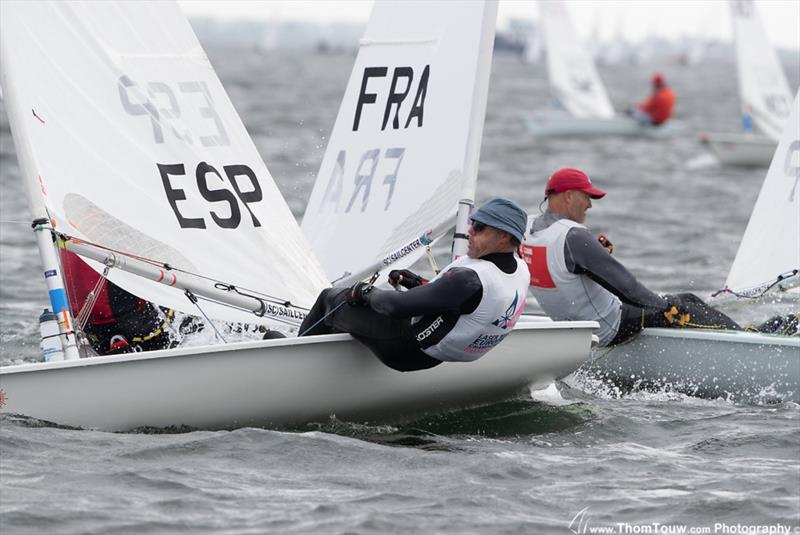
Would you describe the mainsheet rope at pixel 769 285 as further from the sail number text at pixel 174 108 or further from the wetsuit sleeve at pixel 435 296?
the sail number text at pixel 174 108

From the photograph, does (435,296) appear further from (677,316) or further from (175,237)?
(677,316)

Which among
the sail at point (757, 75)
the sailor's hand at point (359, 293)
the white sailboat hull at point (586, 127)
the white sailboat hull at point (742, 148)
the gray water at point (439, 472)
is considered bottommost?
the gray water at point (439, 472)

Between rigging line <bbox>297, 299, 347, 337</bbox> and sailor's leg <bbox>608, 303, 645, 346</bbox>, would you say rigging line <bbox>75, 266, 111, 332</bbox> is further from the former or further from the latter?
sailor's leg <bbox>608, 303, 645, 346</bbox>

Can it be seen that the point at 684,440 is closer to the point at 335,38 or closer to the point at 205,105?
the point at 205,105

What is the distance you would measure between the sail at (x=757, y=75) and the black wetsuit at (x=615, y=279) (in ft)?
41.0

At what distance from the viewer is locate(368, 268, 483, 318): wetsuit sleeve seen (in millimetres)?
4523

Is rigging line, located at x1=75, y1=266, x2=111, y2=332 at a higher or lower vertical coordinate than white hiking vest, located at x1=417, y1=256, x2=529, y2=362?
higher

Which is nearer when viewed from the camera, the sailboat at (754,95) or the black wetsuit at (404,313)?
the black wetsuit at (404,313)

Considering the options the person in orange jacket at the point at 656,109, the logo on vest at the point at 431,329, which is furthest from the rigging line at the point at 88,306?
the person in orange jacket at the point at 656,109

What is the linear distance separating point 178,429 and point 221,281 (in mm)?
664

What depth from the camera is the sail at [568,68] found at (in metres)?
22.2

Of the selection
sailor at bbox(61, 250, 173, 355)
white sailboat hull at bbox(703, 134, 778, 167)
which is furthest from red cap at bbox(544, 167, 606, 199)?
white sailboat hull at bbox(703, 134, 778, 167)

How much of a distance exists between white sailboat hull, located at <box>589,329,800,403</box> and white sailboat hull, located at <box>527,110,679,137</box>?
55.5 ft

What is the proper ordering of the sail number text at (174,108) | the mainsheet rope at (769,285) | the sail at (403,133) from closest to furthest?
the sail number text at (174,108)
the sail at (403,133)
the mainsheet rope at (769,285)
